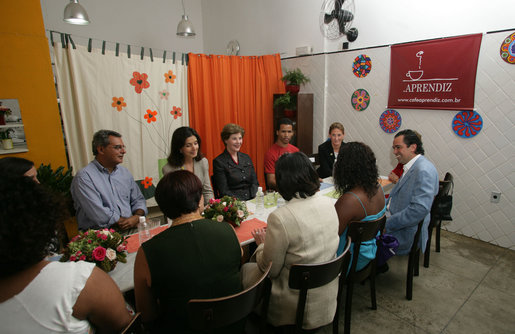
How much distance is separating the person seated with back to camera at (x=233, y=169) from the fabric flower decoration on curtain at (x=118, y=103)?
1.61 meters

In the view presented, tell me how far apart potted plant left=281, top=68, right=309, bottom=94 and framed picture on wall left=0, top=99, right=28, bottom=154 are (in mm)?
3640

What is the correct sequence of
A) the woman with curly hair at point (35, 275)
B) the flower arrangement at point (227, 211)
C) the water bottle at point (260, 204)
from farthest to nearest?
the water bottle at point (260, 204)
the flower arrangement at point (227, 211)
the woman with curly hair at point (35, 275)

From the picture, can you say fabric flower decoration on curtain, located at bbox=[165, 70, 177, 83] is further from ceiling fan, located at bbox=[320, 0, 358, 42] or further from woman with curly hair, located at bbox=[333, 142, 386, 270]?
woman with curly hair, located at bbox=[333, 142, 386, 270]

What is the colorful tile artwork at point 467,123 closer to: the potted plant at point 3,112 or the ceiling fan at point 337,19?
the ceiling fan at point 337,19

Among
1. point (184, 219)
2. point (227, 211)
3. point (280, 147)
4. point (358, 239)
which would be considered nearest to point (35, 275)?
point (184, 219)

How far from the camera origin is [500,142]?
3252 millimetres

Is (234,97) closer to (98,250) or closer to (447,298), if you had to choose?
(98,250)

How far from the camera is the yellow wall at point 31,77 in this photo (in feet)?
9.27

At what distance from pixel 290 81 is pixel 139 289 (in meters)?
4.27

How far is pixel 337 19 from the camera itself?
427 centimetres

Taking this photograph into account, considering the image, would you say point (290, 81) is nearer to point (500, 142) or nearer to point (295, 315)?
point (500, 142)

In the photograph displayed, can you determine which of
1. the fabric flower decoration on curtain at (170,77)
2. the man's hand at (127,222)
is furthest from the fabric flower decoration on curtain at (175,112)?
the man's hand at (127,222)

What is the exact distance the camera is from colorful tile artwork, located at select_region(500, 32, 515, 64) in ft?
9.95

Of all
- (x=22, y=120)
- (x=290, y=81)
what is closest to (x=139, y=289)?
(x=22, y=120)
